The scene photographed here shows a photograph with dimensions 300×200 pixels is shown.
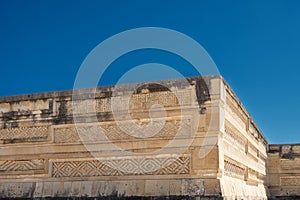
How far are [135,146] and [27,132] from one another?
1.77 m

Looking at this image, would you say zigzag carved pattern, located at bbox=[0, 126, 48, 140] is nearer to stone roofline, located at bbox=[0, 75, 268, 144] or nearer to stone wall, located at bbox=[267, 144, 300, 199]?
stone roofline, located at bbox=[0, 75, 268, 144]

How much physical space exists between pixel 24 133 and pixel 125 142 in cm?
168

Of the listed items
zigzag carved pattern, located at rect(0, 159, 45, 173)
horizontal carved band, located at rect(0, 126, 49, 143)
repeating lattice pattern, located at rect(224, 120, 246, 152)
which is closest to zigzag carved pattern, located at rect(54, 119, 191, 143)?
horizontal carved band, located at rect(0, 126, 49, 143)

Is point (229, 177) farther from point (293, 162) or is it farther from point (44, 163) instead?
point (293, 162)

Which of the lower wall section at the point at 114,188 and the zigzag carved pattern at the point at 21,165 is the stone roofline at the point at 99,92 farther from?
the lower wall section at the point at 114,188

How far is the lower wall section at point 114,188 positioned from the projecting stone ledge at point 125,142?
0.01m

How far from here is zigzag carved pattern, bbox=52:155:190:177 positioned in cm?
485

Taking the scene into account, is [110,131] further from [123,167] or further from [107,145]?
[123,167]

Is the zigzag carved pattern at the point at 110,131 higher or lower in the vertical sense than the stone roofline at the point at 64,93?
lower

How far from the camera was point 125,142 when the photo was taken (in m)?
5.13

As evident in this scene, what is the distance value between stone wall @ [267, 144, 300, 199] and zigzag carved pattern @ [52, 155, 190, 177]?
5.95 m

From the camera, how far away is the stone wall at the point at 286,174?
988 cm

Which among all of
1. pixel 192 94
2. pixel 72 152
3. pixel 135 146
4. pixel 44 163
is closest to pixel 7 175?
pixel 44 163

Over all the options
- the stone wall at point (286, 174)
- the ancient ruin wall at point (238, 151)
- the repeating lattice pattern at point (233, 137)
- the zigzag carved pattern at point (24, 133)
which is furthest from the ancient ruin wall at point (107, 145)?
the stone wall at point (286, 174)
